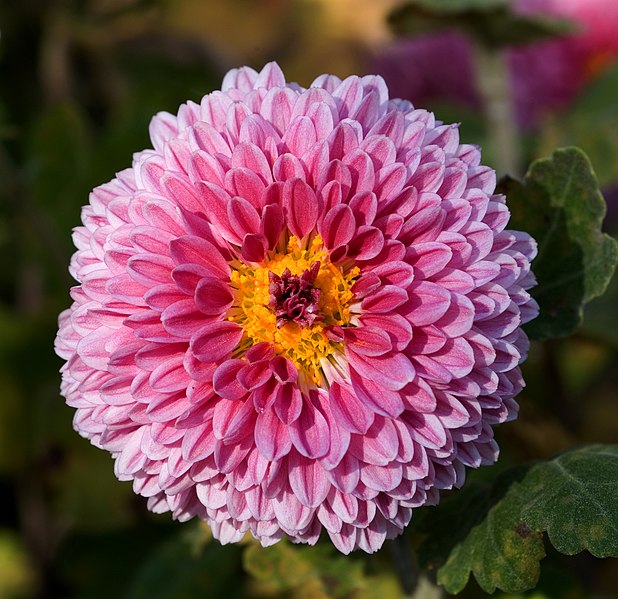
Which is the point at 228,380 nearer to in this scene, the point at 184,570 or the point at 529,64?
the point at 184,570

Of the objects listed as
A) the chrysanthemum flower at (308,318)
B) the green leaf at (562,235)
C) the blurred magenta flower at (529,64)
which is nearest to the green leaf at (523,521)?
the chrysanthemum flower at (308,318)

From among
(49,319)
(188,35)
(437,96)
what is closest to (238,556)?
(49,319)

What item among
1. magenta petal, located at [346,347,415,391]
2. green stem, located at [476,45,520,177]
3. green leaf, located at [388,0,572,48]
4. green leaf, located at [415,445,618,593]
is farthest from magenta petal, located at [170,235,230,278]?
green stem, located at [476,45,520,177]

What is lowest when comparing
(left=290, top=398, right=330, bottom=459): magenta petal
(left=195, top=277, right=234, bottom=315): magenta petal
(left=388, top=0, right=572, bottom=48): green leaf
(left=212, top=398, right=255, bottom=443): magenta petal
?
(left=290, top=398, right=330, bottom=459): magenta petal

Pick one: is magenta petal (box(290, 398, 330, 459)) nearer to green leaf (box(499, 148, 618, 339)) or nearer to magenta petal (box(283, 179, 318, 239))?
magenta petal (box(283, 179, 318, 239))

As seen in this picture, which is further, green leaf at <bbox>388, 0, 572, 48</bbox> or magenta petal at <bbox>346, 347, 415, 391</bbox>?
green leaf at <bbox>388, 0, 572, 48</bbox>

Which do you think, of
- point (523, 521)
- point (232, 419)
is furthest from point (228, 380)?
point (523, 521)
